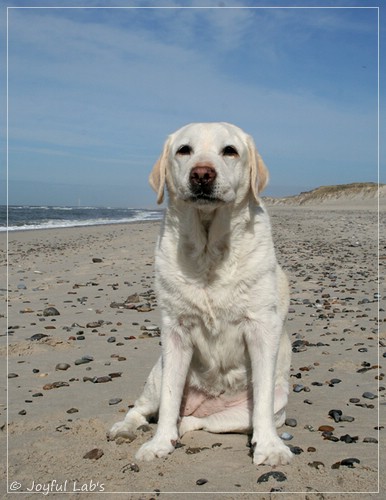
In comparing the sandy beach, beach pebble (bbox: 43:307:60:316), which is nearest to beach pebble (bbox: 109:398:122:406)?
the sandy beach

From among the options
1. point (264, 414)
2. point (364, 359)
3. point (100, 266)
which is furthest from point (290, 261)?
point (264, 414)

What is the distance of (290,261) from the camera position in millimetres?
14211

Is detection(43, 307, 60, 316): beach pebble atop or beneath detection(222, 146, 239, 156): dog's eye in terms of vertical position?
beneath

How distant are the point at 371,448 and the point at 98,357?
3.31 metres

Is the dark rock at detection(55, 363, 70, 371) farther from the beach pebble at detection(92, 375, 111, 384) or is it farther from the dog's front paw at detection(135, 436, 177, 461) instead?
the dog's front paw at detection(135, 436, 177, 461)

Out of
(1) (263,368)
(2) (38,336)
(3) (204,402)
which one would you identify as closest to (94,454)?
(3) (204,402)

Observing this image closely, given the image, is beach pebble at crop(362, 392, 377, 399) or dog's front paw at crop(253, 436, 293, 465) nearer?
dog's front paw at crop(253, 436, 293, 465)

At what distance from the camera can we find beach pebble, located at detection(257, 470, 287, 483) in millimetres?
3486

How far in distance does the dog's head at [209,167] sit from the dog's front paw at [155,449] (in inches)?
64.8

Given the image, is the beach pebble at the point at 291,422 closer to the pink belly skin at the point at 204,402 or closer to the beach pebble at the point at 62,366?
the pink belly skin at the point at 204,402

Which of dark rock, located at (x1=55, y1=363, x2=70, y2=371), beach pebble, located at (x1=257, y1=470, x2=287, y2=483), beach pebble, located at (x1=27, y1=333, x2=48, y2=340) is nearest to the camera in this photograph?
beach pebble, located at (x1=257, y1=470, x2=287, y2=483)

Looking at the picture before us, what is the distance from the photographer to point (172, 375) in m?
4.28

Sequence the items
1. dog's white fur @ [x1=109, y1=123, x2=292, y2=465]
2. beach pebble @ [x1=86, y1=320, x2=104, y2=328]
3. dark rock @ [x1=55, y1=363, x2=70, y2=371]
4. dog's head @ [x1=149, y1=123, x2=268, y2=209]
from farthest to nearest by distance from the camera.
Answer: beach pebble @ [x1=86, y1=320, x2=104, y2=328] < dark rock @ [x1=55, y1=363, x2=70, y2=371] < dog's white fur @ [x1=109, y1=123, x2=292, y2=465] < dog's head @ [x1=149, y1=123, x2=268, y2=209]

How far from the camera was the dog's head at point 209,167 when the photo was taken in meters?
4.00
